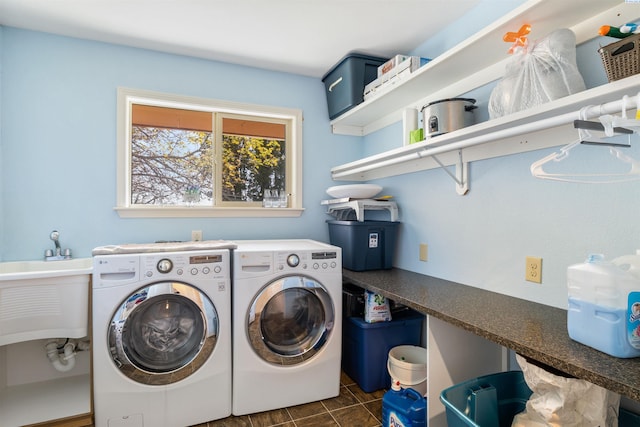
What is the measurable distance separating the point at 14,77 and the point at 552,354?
3081 mm

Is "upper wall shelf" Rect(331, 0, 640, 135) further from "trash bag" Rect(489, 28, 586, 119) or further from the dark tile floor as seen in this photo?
the dark tile floor

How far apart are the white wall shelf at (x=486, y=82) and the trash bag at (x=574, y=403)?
2.73 feet

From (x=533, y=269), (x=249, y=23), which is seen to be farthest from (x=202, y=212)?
(x=533, y=269)

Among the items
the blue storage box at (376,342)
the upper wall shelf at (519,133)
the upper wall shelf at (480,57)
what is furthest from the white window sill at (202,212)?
the blue storage box at (376,342)

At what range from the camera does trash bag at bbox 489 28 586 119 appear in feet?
4.00

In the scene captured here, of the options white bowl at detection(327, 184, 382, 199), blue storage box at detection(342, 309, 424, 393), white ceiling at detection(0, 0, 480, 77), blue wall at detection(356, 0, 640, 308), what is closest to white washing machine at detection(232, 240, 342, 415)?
blue storage box at detection(342, 309, 424, 393)

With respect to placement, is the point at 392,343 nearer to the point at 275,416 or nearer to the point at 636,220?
the point at 275,416

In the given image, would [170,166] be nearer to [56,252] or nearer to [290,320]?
[56,252]

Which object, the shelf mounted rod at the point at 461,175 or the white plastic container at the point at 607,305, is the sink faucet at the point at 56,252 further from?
the white plastic container at the point at 607,305

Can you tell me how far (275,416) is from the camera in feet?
6.10

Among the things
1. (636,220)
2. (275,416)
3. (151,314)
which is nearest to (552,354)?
(636,220)

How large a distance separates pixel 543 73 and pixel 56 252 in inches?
109

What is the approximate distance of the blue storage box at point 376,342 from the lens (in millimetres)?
2084

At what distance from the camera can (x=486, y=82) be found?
1729 mm
